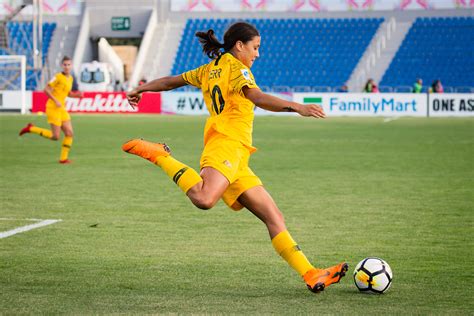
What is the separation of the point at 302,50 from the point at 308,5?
2886 mm

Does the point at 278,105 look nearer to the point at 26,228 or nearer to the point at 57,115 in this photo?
the point at 26,228

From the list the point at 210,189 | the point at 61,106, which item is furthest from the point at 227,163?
the point at 61,106

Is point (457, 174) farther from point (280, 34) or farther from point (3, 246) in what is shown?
point (280, 34)

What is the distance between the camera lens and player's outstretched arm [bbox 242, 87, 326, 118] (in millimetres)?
6172

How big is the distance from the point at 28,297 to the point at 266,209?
183cm

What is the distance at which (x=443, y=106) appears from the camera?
4144 centimetres

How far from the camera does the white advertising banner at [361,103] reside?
1645 inches

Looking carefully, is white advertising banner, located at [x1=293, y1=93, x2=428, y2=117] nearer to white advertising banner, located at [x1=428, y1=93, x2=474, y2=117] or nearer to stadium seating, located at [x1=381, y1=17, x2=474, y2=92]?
white advertising banner, located at [x1=428, y1=93, x2=474, y2=117]

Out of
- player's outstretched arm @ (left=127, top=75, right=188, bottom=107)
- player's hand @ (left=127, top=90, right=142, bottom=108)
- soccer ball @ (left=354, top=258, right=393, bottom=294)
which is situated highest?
player's outstretched arm @ (left=127, top=75, right=188, bottom=107)

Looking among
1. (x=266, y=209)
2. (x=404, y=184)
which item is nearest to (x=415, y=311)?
(x=266, y=209)

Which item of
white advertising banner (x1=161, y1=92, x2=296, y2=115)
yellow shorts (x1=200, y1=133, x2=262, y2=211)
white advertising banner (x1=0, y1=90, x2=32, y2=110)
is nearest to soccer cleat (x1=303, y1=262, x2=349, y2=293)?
yellow shorts (x1=200, y1=133, x2=262, y2=211)

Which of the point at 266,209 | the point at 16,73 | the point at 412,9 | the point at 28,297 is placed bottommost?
the point at 28,297

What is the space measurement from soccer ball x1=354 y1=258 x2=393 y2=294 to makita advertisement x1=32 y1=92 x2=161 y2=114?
36561 millimetres

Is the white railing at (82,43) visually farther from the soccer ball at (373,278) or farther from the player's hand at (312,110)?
the player's hand at (312,110)
